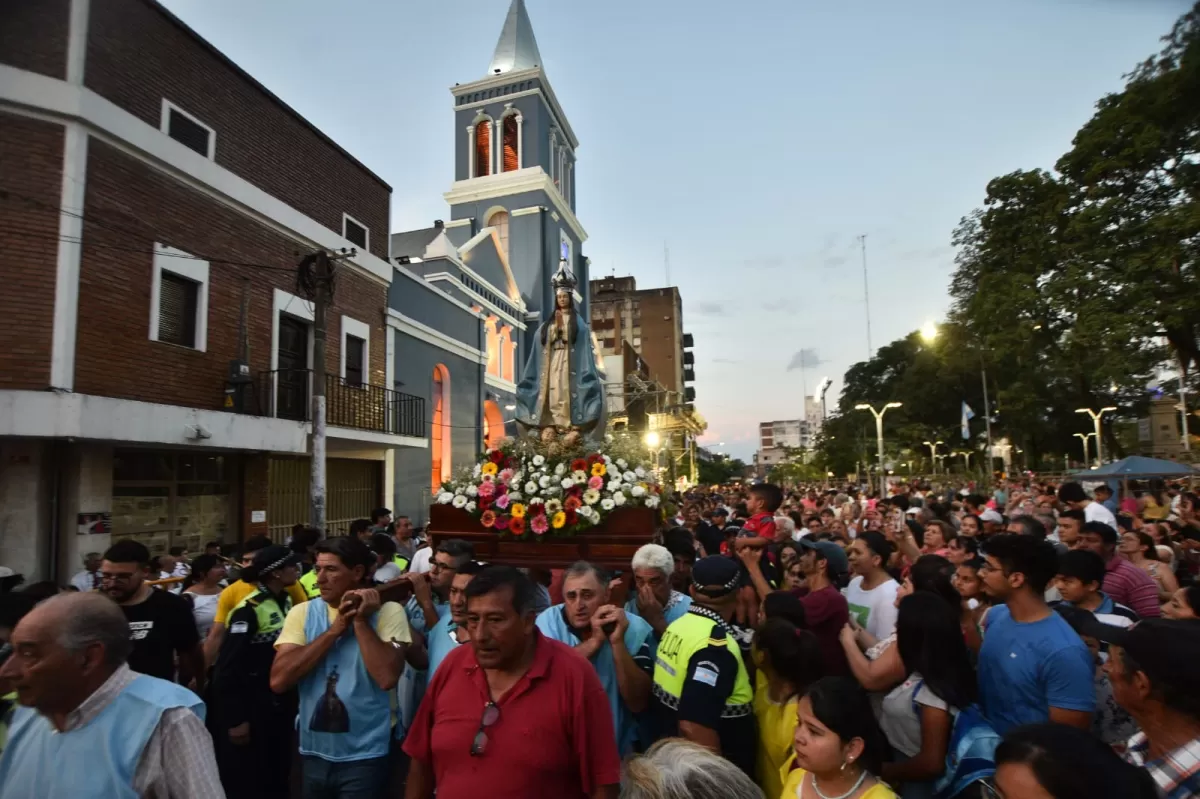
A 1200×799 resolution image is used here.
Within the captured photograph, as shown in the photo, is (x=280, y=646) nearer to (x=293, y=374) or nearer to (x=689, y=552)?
(x=689, y=552)

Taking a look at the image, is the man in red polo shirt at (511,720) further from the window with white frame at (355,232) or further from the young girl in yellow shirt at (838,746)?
the window with white frame at (355,232)

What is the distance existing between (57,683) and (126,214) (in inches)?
408

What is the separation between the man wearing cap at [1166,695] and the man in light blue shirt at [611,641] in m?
1.80

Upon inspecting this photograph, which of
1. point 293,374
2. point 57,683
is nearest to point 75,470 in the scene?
point 293,374

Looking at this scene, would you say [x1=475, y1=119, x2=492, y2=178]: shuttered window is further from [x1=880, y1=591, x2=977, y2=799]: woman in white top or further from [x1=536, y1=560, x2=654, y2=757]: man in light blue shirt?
[x1=880, y1=591, x2=977, y2=799]: woman in white top

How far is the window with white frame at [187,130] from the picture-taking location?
11.1 metres

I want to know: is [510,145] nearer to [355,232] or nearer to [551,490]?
[355,232]

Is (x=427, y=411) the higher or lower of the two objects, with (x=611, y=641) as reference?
higher

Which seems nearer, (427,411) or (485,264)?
(427,411)

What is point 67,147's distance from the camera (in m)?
9.30

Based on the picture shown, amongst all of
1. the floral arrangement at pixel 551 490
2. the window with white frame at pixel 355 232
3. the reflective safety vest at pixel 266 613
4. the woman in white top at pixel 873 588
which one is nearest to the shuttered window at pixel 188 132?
the window with white frame at pixel 355 232

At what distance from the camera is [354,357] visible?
1580 centimetres

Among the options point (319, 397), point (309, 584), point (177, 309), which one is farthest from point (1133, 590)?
point (177, 309)

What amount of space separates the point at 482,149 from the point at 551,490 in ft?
85.0
